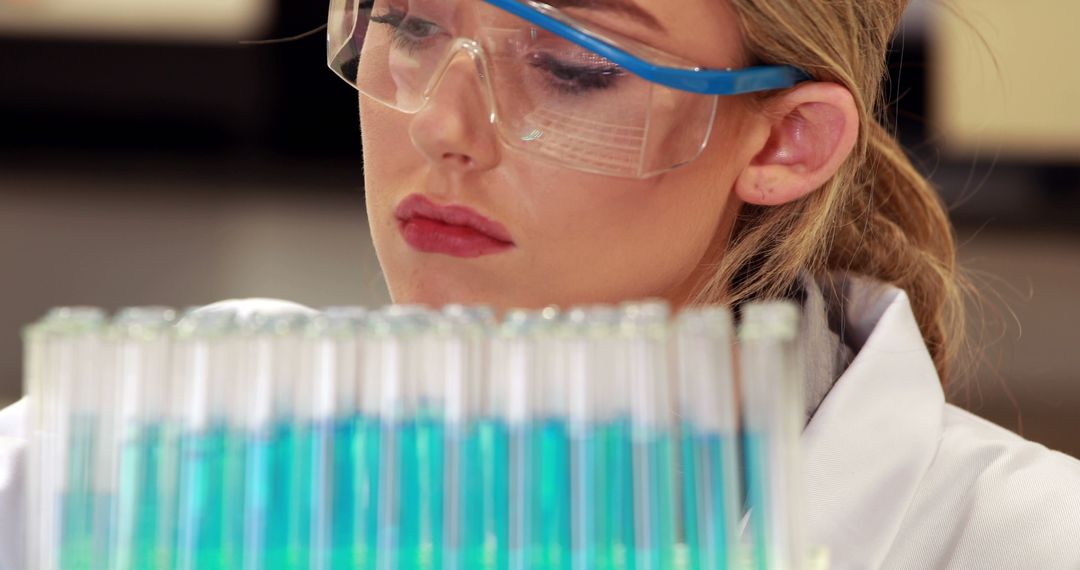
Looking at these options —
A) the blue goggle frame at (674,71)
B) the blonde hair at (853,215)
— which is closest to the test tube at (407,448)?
the blue goggle frame at (674,71)

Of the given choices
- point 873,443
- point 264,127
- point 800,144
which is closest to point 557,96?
point 800,144

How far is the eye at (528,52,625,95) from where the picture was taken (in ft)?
3.95

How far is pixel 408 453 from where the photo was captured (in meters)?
0.77

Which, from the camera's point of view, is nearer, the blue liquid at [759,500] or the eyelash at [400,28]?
the blue liquid at [759,500]

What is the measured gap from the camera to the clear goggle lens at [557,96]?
47.4 inches

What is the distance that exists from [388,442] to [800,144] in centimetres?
77

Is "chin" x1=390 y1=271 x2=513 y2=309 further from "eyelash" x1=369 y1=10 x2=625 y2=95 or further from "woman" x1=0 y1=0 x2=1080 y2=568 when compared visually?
"eyelash" x1=369 y1=10 x2=625 y2=95

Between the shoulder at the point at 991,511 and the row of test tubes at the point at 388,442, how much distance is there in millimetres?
603

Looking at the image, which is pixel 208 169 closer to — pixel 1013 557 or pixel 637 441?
pixel 1013 557

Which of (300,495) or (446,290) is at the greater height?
(446,290)

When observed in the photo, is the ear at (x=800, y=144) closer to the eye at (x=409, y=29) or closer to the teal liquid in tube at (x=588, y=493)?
the eye at (x=409, y=29)

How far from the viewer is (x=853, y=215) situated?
159 cm

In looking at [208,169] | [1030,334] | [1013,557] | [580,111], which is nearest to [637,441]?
[580,111]

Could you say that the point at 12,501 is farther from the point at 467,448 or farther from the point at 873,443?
the point at 873,443
